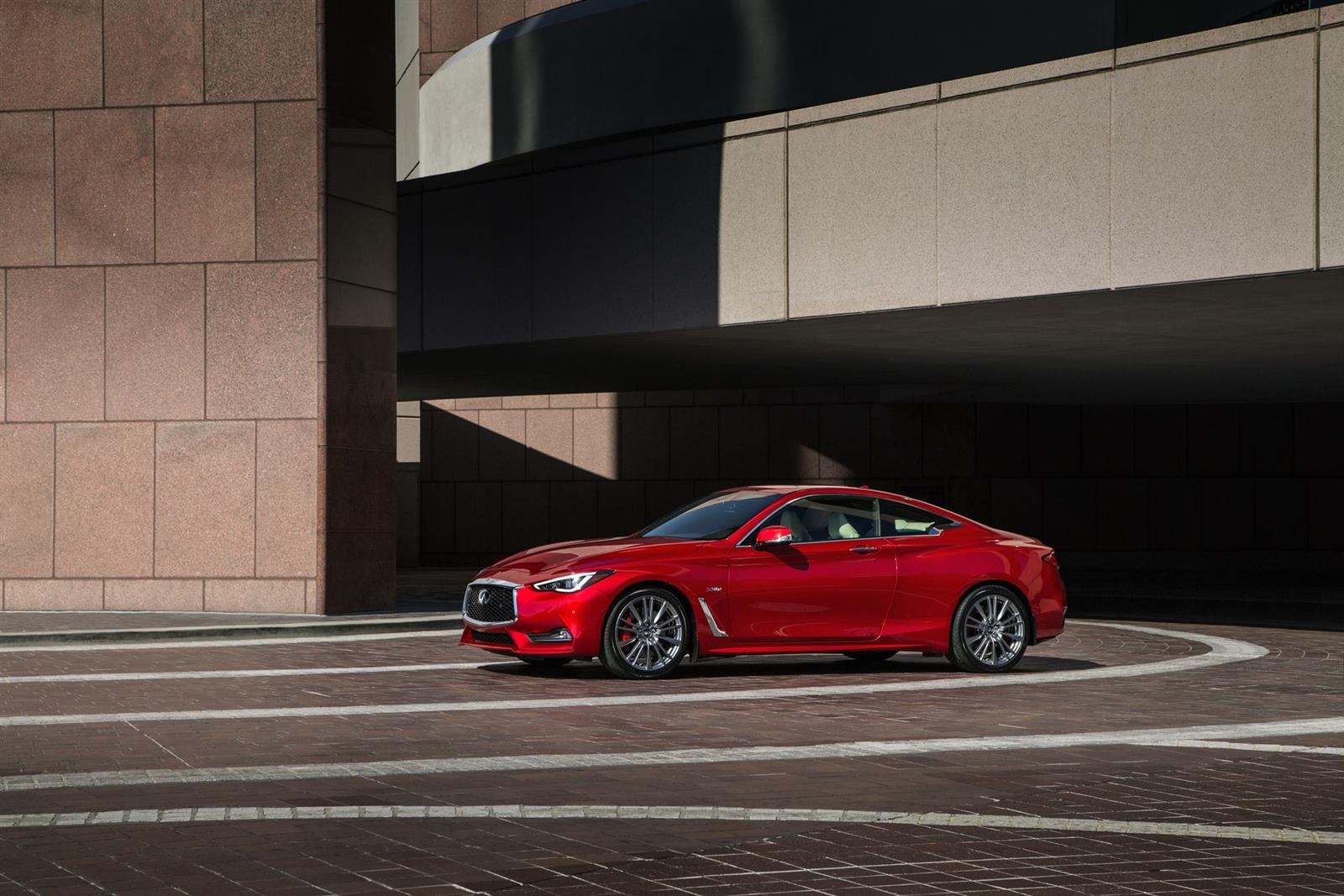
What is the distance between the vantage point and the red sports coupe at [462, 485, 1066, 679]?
1301cm

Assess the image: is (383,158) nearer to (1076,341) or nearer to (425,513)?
(1076,341)

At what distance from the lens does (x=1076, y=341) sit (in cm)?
2209

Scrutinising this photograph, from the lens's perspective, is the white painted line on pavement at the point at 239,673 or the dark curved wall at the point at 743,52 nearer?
the white painted line on pavement at the point at 239,673

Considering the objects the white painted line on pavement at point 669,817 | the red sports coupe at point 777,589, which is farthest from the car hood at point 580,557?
the white painted line on pavement at point 669,817

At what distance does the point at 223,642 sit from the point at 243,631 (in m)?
0.72

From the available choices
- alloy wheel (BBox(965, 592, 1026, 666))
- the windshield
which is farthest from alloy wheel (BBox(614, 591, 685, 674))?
alloy wheel (BBox(965, 592, 1026, 666))

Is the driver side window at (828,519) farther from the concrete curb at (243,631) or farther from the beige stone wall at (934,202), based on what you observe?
the concrete curb at (243,631)

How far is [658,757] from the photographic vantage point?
9180mm

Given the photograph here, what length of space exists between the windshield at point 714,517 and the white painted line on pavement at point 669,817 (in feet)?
20.1

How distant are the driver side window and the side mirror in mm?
207

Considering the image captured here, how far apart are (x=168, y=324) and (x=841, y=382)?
1350 centimetres

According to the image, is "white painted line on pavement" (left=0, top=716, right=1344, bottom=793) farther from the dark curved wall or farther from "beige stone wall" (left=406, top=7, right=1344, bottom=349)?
the dark curved wall

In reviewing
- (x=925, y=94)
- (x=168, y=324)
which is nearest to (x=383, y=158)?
(x=168, y=324)

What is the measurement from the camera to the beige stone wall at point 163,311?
20203 mm
